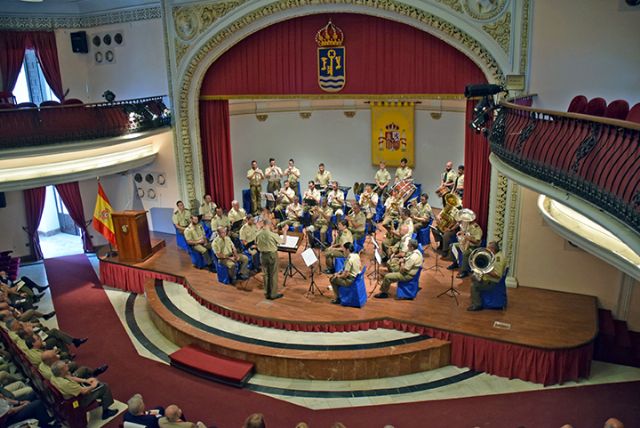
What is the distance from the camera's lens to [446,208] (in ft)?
36.1

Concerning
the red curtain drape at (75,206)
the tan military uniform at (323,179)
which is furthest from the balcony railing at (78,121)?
the tan military uniform at (323,179)

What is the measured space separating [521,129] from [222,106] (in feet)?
27.1

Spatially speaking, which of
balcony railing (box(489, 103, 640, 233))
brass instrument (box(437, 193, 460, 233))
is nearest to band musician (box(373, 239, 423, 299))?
brass instrument (box(437, 193, 460, 233))

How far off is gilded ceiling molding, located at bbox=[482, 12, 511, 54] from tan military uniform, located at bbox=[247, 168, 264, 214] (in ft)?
22.3

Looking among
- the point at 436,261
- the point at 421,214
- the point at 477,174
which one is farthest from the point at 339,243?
the point at 477,174

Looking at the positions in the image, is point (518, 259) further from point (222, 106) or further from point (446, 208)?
point (222, 106)

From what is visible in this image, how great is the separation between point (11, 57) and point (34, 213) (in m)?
3.95

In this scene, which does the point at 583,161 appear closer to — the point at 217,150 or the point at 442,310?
the point at 442,310

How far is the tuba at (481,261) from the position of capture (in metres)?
8.58

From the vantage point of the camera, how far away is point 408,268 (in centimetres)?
918

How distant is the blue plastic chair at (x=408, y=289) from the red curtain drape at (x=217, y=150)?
611 centimetres

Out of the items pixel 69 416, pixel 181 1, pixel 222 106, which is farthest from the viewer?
pixel 222 106

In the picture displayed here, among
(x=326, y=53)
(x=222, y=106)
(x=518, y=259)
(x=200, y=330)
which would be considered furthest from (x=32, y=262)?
(x=518, y=259)

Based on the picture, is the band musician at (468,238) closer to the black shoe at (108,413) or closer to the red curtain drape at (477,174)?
the red curtain drape at (477,174)
